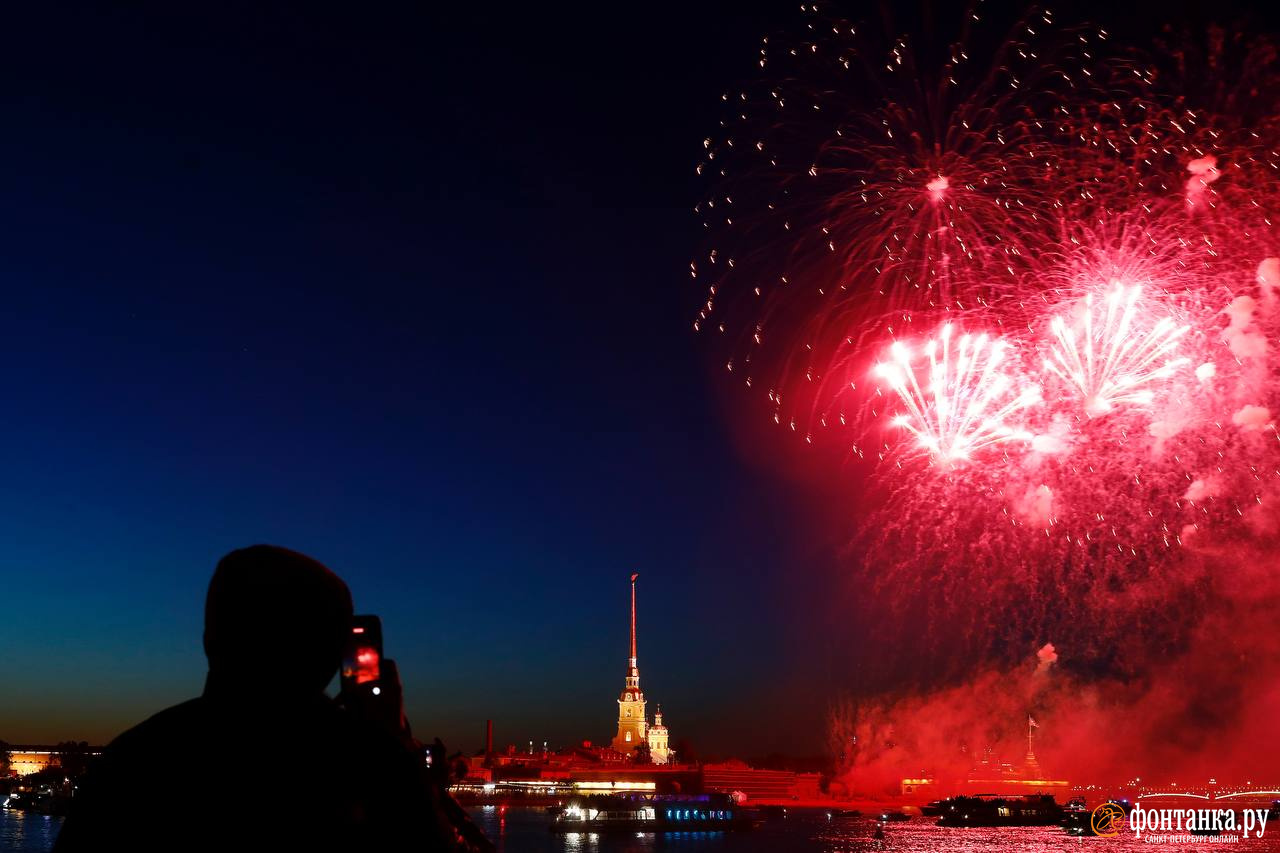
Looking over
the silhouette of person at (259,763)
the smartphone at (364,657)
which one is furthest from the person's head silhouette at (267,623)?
the smartphone at (364,657)

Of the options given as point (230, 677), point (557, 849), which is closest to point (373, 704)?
point (230, 677)

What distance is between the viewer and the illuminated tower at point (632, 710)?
525 feet

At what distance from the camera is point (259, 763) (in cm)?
140

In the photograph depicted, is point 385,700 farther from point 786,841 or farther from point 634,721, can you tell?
point 634,721

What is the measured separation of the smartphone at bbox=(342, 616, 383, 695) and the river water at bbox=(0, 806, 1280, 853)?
62.9m

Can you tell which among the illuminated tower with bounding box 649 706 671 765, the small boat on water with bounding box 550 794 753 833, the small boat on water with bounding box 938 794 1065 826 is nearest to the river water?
the small boat on water with bounding box 550 794 753 833

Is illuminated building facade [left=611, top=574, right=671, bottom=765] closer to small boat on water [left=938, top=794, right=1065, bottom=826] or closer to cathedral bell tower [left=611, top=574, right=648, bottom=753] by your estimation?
cathedral bell tower [left=611, top=574, right=648, bottom=753]

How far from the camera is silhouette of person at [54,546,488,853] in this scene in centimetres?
139

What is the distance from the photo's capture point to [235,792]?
1394 millimetres

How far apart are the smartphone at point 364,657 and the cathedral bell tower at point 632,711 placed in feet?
519

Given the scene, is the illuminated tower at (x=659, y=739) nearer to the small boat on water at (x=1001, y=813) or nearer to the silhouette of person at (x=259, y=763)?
the small boat on water at (x=1001, y=813)

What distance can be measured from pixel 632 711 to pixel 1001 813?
69036 millimetres

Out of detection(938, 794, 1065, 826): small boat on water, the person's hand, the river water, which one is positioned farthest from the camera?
detection(938, 794, 1065, 826): small boat on water

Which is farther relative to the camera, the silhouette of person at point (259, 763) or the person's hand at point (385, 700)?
the person's hand at point (385, 700)
